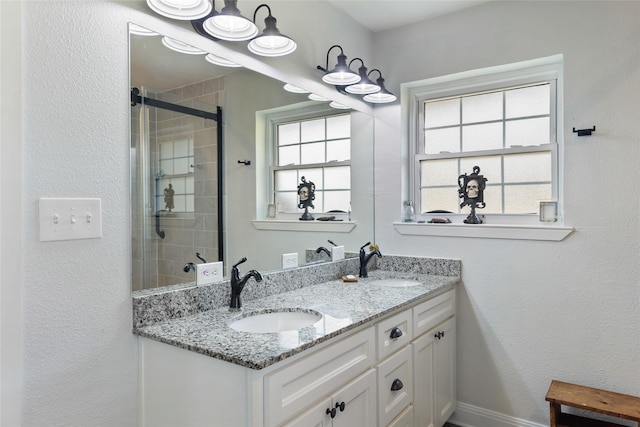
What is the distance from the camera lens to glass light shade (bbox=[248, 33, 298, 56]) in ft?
5.70

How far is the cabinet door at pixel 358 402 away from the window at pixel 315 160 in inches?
38.0

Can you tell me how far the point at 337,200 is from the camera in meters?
2.54

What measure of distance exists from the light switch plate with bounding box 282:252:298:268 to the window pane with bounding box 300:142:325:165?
1.78ft

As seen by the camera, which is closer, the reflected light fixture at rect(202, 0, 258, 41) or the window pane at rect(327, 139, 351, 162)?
the reflected light fixture at rect(202, 0, 258, 41)

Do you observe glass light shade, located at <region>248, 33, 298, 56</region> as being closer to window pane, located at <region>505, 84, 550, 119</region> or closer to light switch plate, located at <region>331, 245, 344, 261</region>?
light switch plate, located at <region>331, 245, 344, 261</region>

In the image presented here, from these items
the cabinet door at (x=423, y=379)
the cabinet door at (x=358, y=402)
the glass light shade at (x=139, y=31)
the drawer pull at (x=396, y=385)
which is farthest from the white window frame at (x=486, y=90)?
the glass light shade at (x=139, y=31)

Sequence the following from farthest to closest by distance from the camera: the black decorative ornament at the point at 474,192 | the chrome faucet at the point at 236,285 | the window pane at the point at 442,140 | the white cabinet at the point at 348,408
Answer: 1. the window pane at the point at 442,140
2. the black decorative ornament at the point at 474,192
3. the chrome faucet at the point at 236,285
4. the white cabinet at the point at 348,408

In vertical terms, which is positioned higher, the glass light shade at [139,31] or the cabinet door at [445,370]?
the glass light shade at [139,31]

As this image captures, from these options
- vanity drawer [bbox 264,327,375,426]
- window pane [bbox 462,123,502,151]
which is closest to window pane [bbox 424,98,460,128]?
window pane [bbox 462,123,502,151]

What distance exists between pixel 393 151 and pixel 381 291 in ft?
3.38

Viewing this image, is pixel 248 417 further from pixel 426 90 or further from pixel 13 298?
pixel 426 90

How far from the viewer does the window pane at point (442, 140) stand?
8.45 feet

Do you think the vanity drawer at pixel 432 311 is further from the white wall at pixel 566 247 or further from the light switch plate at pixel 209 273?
the light switch plate at pixel 209 273

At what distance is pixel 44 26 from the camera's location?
3.81ft
